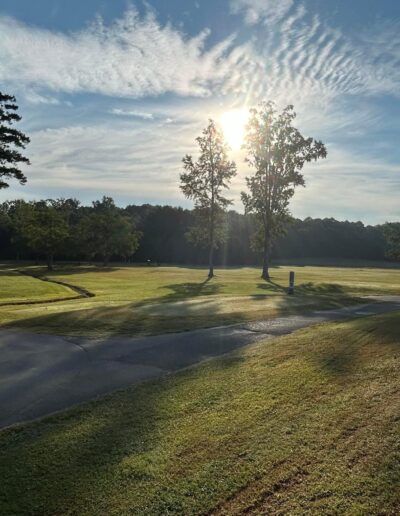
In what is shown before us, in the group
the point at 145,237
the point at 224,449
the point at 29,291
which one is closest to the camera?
the point at 224,449

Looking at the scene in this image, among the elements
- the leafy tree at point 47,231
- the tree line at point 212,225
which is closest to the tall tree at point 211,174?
the tree line at point 212,225

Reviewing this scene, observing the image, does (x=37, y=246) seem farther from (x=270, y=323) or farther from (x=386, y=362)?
(x=386, y=362)

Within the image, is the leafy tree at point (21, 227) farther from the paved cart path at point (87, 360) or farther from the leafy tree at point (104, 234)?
the paved cart path at point (87, 360)

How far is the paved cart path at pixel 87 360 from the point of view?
292 inches

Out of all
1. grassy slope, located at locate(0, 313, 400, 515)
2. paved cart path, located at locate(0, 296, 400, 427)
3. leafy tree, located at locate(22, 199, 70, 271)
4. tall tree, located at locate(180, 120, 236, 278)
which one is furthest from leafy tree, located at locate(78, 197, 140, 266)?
grassy slope, located at locate(0, 313, 400, 515)

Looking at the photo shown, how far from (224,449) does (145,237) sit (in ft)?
369

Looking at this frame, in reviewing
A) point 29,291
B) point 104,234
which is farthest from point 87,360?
point 104,234

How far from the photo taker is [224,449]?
203 inches

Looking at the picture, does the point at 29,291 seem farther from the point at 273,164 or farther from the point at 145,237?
the point at 145,237

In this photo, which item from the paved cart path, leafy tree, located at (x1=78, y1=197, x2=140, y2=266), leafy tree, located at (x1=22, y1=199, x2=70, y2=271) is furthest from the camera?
leafy tree, located at (x1=78, y1=197, x2=140, y2=266)

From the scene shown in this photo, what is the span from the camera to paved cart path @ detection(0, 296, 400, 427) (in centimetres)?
742

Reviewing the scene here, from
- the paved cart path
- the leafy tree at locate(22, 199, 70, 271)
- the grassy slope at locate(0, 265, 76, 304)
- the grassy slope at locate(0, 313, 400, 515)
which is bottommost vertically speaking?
the grassy slope at locate(0, 265, 76, 304)

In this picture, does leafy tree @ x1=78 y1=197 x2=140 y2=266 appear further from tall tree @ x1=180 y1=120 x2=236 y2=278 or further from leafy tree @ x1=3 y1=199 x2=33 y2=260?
tall tree @ x1=180 y1=120 x2=236 y2=278

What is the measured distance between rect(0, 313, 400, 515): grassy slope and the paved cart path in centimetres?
78
